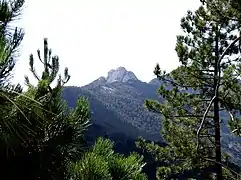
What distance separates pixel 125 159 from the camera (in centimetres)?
414

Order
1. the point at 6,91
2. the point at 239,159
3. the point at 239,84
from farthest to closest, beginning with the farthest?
the point at 239,159, the point at 239,84, the point at 6,91

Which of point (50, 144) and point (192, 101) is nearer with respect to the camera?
point (50, 144)

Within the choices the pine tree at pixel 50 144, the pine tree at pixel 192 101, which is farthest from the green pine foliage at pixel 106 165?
the pine tree at pixel 192 101

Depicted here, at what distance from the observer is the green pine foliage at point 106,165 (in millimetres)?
3672

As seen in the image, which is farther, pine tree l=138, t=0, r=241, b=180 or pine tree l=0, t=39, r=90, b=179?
pine tree l=138, t=0, r=241, b=180

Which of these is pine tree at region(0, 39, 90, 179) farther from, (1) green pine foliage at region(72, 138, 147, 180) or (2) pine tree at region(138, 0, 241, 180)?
(2) pine tree at region(138, 0, 241, 180)

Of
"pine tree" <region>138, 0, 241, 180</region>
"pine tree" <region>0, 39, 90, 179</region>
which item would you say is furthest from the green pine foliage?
"pine tree" <region>138, 0, 241, 180</region>

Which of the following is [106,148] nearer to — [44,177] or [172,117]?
[44,177]

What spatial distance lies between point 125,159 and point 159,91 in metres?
12.6

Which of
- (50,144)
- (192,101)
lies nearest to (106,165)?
(50,144)

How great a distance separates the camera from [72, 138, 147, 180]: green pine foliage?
12.0 feet

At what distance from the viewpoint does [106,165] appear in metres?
3.76

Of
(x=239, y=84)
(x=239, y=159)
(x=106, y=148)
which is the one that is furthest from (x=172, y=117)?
(x=239, y=159)

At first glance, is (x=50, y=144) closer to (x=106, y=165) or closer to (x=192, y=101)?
(x=106, y=165)
